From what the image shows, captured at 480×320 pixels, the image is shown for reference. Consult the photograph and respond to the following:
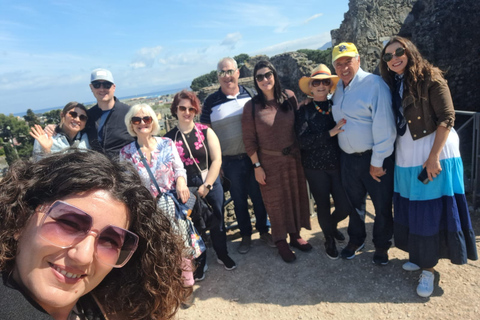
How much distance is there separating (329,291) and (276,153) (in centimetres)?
167

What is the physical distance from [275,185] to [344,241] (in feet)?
4.47

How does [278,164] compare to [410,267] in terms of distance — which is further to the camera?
[278,164]

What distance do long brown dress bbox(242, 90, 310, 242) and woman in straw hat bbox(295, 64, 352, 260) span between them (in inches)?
5.9

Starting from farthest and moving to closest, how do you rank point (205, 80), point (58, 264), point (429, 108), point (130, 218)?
1. point (205, 80)
2. point (429, 108)
3. point (130, 218)
4. point (58, 264)

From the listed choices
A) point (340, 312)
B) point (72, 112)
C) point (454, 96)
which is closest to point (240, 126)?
point (72, 112)

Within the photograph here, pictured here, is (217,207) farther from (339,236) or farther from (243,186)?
(339,236)

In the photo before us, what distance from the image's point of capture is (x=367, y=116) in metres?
A: 3.13

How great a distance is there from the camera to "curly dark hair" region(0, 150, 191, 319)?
114 centimetres

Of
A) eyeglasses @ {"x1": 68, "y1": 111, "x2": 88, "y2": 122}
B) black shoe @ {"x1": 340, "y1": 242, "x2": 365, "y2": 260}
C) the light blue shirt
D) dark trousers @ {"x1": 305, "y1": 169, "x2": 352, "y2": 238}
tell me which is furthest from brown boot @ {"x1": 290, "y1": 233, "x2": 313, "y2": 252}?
eyeglasses @ {"x1": 68, "y1": 111, "x2": 88, "y2": 122}

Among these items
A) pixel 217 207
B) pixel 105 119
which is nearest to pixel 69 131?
pixel 105 119

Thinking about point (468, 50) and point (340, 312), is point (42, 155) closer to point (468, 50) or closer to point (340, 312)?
point (340, 312)

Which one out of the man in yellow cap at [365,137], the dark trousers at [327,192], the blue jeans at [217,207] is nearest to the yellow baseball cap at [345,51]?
the man in yellow cap at [365,137]

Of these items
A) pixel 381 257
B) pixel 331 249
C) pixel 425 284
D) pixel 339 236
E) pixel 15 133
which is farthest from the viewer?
pixel 15 133

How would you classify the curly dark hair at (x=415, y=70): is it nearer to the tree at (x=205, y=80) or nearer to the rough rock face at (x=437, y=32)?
the rough rock face at (x=437, y=32)
